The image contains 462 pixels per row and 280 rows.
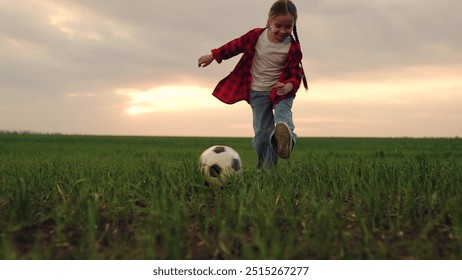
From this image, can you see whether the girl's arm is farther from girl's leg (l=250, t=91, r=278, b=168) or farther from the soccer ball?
the soccer ball

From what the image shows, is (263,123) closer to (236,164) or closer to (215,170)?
(236,164)

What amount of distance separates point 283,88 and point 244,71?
0.88 metres

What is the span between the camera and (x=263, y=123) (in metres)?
6.41

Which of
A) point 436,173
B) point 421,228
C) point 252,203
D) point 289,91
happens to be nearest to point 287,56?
point 289,91

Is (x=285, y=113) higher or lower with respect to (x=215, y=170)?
higher

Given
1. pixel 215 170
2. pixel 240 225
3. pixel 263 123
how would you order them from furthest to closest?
pixel 263 123 → pixel 215 170 → pixel 240 225

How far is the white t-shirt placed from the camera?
6121 mm

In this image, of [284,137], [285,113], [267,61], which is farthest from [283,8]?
[284,137]

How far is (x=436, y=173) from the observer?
183 inches

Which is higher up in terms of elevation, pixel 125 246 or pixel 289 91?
pixel 289 91

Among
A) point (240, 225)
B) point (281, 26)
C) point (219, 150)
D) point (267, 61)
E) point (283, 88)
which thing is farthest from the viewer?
point (267, 61)

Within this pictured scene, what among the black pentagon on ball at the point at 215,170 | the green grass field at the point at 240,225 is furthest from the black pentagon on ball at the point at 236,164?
the green grass field at the point at 240,225

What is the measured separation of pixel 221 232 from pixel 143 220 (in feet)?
2.60
